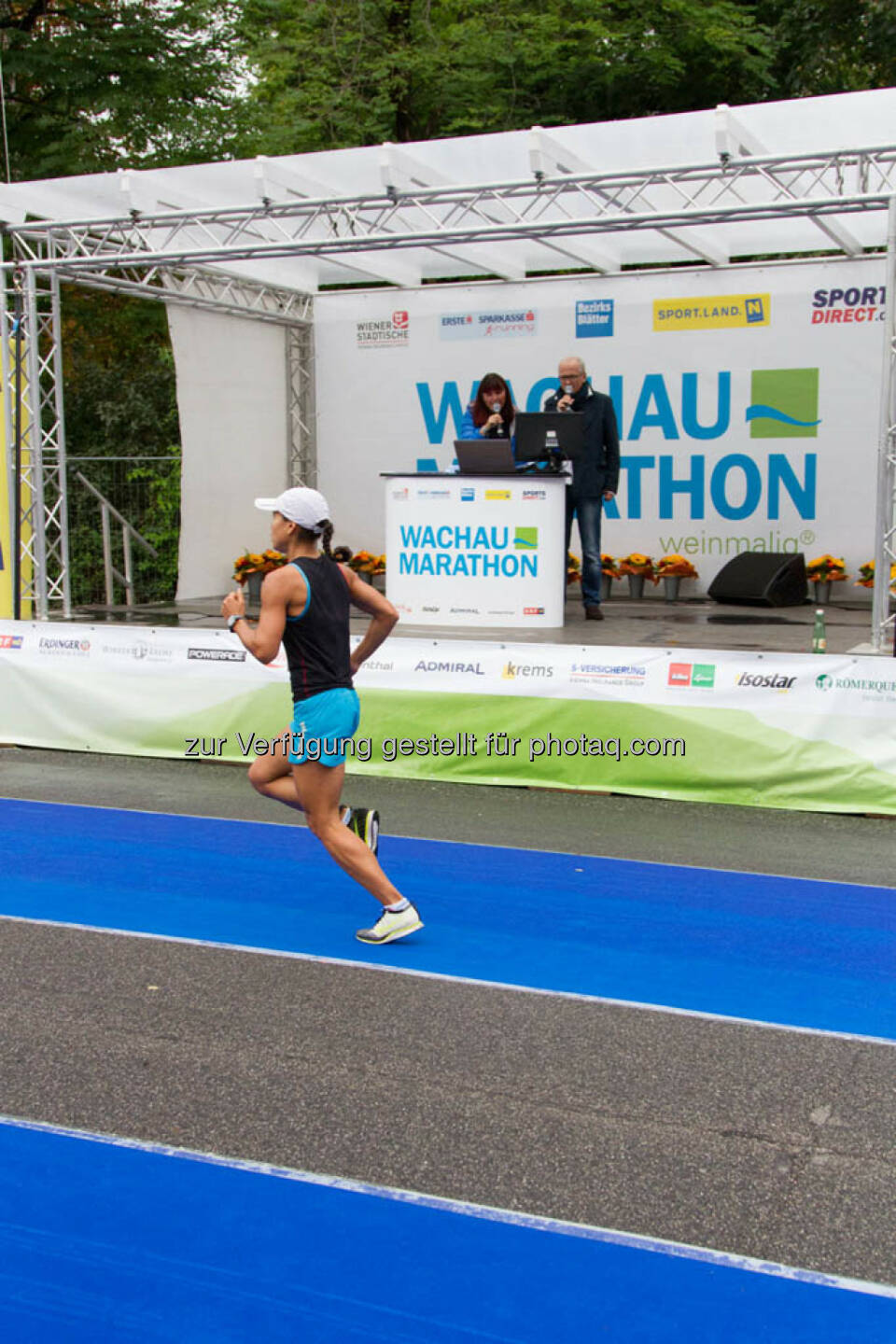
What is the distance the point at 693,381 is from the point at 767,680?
8.30 m

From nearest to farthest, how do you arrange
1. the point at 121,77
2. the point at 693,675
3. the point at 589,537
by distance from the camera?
the point at 693,675 → the point at 589,537 → the point at 121,77

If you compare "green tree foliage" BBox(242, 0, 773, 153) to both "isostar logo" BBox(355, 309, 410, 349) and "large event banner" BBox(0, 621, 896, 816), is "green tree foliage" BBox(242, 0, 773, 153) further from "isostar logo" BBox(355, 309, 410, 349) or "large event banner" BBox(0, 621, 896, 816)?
"large event banner" BBox(0, 621, 896, 816)

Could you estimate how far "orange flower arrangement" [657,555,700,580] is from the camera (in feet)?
53.2

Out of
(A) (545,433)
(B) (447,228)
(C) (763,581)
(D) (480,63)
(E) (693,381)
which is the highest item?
(D) (480,63)

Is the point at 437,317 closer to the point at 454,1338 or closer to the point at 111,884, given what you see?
the point at 111,884

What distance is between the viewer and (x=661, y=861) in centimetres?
769

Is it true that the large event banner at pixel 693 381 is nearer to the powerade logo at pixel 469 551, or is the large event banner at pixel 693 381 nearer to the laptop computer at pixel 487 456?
the laptop computer at pixel 487 456

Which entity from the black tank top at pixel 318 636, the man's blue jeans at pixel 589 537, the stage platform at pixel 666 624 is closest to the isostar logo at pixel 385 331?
the stage platform at pixel 666 624

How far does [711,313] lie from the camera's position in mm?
16156

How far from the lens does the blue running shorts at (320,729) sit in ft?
19.3

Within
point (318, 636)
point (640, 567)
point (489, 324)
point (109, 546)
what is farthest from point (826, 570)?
point (318, 636)

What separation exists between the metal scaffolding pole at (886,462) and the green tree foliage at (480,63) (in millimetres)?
13368

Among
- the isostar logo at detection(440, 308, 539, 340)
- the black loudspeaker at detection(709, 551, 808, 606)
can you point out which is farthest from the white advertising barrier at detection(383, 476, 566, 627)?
the isostar logo at detection(440, 308, 539, 340)

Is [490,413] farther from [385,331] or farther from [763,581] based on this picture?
[385,331]
